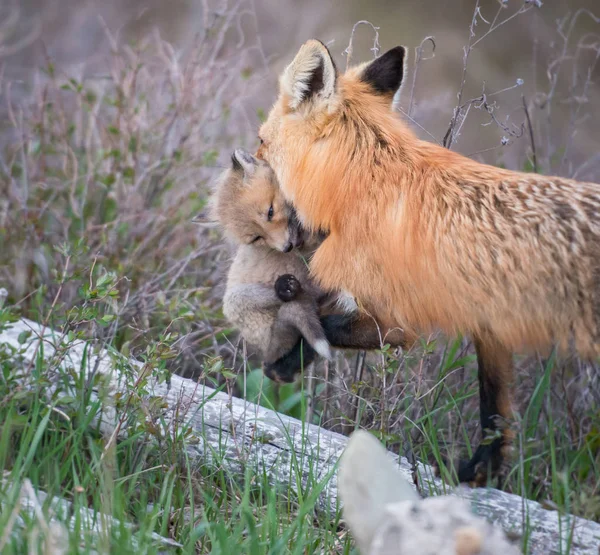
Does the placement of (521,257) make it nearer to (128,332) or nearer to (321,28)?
(128,332)

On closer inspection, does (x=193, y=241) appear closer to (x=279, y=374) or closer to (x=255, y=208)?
(x=255, y=208)

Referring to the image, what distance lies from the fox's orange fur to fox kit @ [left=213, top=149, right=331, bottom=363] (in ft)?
1.00

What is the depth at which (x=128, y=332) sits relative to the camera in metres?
5.45

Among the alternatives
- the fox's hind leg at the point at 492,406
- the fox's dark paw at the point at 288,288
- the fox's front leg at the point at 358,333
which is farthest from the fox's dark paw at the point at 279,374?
the fox's hind leg at the point at 492,406

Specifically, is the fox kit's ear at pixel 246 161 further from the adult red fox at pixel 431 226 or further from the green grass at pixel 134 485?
the green grass at pixel 134 485

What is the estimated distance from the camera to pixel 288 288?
4430 millimetres

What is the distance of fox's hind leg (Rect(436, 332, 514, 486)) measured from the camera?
4.29 m

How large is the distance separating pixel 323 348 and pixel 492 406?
3.49 ft

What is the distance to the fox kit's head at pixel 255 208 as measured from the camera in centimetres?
455

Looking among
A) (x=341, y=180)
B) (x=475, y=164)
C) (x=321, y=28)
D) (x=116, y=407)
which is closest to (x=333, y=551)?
(x=116, y=407)

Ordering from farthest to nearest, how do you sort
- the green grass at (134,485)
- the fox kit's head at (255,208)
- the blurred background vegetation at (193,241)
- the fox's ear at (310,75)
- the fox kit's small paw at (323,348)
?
the fox kit's head at (255,208)
the blurred background vegetation at (193,241)
the fox kit's small paw at (323,348)
the fox's ear at (310,75)
the green grass at (134,485)

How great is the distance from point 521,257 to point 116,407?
2.08 metres

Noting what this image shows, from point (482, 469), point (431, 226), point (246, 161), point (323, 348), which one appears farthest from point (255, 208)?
point (482, 469)

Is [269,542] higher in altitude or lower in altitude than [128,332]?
lower
